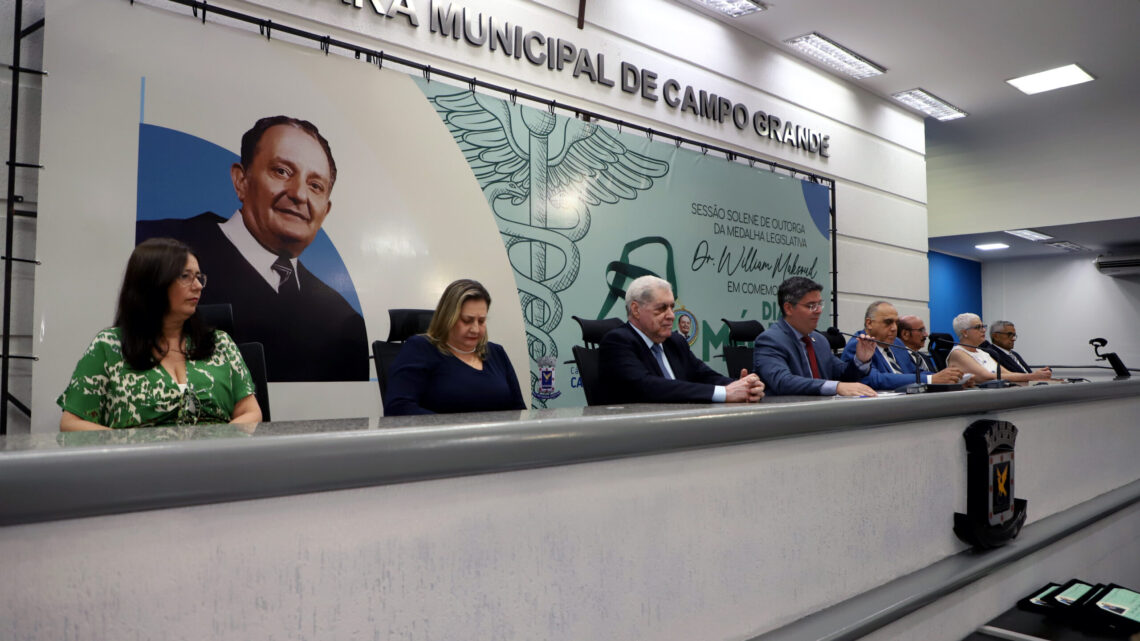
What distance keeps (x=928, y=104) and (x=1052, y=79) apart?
923 mm

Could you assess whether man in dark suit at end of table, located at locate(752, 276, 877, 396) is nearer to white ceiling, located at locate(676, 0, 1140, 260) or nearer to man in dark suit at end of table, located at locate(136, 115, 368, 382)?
man in dark suit at end of table, located at locate(136, 115, 368, 382)

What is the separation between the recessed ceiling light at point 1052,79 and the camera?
229 inches

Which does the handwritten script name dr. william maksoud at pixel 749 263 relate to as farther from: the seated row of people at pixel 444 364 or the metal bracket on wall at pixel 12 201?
the metal bracket on wall at pixel 12 201

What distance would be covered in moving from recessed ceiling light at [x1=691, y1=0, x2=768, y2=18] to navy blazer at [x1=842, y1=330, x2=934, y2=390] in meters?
2.19

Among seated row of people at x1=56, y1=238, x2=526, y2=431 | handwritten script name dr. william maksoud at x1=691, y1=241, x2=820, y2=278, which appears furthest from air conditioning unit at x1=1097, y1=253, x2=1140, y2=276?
seated row of people at x1=56, y1=238, x2=526, y2=431

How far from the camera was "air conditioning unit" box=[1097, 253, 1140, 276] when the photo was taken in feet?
30.0

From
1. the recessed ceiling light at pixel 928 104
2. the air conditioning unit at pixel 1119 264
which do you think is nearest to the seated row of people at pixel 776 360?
the recessed ceiling light at pixel 928 104

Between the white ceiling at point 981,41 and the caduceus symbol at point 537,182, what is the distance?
1.47 meters

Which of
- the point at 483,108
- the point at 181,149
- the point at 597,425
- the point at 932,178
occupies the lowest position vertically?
the point at 597,425

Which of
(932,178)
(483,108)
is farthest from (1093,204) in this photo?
(483,108)

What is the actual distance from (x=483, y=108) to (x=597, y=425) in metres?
3.24

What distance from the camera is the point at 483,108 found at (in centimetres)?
374

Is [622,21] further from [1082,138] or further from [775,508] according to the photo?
[1082,138]

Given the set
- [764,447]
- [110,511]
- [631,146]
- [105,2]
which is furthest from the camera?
[631,146]
